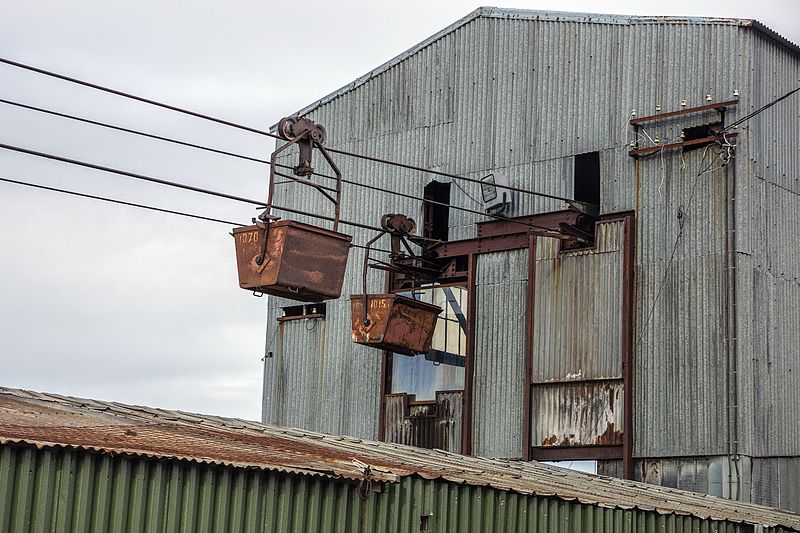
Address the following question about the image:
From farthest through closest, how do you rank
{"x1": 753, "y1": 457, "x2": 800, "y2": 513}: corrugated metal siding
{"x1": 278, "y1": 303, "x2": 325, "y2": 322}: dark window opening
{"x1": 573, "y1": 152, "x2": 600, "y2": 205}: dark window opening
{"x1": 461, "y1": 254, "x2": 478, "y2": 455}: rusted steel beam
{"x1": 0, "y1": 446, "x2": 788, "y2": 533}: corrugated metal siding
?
{"x1": 278, "y1": 303, "x2": 325, "y2": 322}: dark window opening, {"x1": 461, "y1": 254, "x2": 478, "y2": 455}: rusted steel beam, {"x1": 573, "y1": 152, "x2": 600, "y2": 205}: dark window opening, {"x1": 753, "y1": 457, "x2": 800, "y2": 513}: corrugated metal siding, {"x1": 0, "y1": 446, "x2": 788, "y2": 533}: corrugated metal siding

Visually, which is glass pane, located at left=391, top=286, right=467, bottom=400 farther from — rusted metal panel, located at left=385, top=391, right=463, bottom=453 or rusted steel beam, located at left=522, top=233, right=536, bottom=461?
rusted steel beam, located at left=522, top=233, right=536, bottom=461

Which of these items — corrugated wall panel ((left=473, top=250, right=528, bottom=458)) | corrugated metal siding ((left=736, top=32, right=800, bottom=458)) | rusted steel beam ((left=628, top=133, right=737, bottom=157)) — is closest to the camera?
corrugated metal siding ((left=736, top=32, right=800, bottom=458))

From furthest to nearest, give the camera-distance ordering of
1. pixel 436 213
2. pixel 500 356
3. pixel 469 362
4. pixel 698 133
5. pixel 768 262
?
1. pixel 436 213
2. pixel 469 362
3. pixel 500 356
4. pixel 698 133
5. pixel 768 262

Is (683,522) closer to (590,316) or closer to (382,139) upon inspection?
(590,316)

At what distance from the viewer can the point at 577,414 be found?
24.6 m

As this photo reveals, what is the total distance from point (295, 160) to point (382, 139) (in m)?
2.95

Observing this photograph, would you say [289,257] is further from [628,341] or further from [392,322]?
[628,341]

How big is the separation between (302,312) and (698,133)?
11624 millimetres

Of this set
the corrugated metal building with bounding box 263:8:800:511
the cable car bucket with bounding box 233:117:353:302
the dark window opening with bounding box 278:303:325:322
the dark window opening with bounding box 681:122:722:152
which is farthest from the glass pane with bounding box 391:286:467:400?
the cable car bucket with bounding box 233:117:353:302

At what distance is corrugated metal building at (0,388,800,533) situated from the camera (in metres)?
11.2

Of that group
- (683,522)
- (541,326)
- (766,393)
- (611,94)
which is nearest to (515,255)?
(541,326)

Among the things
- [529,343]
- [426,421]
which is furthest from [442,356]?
[529,343]

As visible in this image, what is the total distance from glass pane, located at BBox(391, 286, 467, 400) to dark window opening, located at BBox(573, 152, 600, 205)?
3624 millimetres

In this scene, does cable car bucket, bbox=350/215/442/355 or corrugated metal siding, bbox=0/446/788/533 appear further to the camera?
cable car bucket, bbox=350/215/442/355
